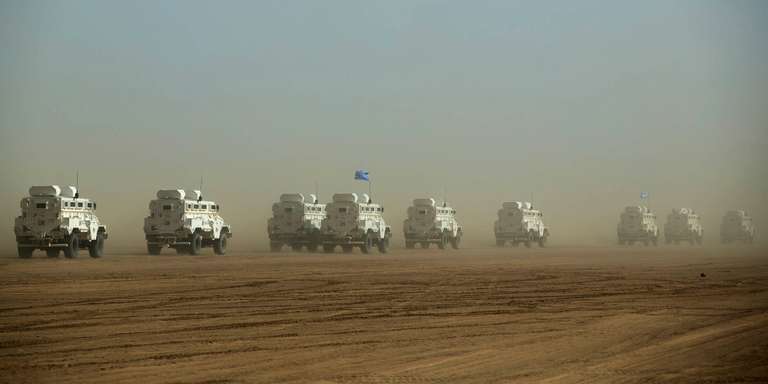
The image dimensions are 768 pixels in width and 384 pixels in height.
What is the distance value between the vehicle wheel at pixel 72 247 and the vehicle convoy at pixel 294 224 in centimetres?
1473

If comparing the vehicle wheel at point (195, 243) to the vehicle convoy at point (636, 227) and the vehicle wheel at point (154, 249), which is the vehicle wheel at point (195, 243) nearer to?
the vehicle wheel at point (154, 249)

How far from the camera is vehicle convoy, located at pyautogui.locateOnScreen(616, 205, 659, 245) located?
2987 inches

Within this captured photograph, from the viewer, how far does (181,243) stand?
1650 inches

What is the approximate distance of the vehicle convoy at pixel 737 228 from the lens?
83000 mm

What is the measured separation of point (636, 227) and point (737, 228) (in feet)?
43.5

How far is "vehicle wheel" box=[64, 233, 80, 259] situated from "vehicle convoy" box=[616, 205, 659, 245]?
164 ft

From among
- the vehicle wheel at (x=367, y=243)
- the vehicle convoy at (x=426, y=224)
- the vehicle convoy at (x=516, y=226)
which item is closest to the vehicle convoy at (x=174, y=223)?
the vehicle wheel at (x=367, y=243)

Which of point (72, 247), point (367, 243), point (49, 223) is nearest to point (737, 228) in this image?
point (367, 243)

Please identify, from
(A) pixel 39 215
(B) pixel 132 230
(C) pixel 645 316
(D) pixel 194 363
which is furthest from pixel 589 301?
(B) pixel 132 230

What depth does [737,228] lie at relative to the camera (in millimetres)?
83438

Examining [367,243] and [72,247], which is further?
[367,243]

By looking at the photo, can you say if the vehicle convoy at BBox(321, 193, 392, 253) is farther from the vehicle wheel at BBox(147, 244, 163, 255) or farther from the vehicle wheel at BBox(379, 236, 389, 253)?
the vehicle wheel at BBox(147, 244, 163, 255)

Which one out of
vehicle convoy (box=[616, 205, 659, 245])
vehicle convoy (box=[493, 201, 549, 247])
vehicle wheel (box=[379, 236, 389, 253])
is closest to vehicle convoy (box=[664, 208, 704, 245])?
vehicle convoy (box=[616, 205, 659, 245])

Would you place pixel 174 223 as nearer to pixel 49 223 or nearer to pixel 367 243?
pixel 49 223
